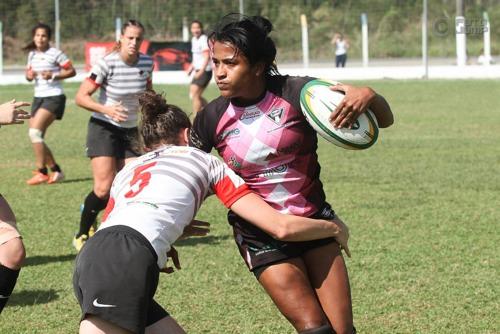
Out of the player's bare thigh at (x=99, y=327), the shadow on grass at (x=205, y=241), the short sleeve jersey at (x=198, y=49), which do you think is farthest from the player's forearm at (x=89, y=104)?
the short sleeve jersey at (x=198, y=49)

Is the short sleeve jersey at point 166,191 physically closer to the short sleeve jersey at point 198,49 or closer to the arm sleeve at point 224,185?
the arm sleeve at point 224,185

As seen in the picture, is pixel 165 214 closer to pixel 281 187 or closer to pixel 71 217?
pixel 281 187

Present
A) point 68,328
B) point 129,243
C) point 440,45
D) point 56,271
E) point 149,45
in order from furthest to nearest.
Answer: point 440,45 → point 149,45 → point 56,271 → point 68,328 → point 129,243

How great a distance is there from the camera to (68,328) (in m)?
5.84

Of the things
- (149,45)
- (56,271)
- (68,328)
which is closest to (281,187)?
(68,328)

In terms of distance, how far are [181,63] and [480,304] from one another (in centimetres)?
2673

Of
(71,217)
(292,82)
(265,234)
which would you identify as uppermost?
(292,82)

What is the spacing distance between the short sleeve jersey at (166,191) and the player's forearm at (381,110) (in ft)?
2.41

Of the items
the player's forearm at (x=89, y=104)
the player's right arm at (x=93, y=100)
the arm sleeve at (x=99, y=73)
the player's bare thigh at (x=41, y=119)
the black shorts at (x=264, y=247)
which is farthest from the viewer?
the player's bare thigh at (x=41, y=119)

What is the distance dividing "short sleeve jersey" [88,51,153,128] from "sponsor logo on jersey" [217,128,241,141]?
4.18 metres

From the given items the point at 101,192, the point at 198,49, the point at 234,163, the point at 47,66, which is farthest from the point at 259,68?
the point at 198,49

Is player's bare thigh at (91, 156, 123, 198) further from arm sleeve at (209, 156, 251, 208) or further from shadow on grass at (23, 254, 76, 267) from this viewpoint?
arm sleeve at (209, 156, 251, 208)

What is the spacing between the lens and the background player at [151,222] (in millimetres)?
3602

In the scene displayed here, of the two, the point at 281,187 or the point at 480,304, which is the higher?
the point at 281,187
